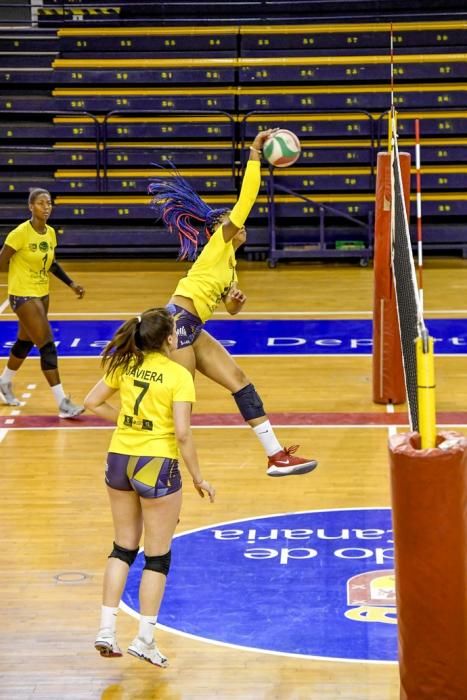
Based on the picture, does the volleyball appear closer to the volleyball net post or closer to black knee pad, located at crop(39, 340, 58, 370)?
black knee pad, located at crop(39, 340, 58, 370)

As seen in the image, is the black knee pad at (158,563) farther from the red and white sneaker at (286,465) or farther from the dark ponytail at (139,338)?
the red and white sneaker at (286,465)

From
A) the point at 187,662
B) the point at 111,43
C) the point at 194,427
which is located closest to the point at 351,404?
the point at 194,427

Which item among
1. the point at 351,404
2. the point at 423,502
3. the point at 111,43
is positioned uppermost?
the point at 111,43

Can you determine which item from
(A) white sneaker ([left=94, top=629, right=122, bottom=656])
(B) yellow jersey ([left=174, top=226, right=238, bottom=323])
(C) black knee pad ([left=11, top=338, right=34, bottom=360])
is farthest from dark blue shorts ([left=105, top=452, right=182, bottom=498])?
(C) black knee pad ([left=11, top=338, right=34, bottom=360])

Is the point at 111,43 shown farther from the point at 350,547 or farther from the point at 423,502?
the point at 423,502

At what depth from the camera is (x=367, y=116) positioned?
1909 cm

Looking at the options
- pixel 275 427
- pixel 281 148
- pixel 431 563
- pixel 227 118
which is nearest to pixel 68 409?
pixel 275 427

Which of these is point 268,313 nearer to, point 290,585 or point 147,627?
point 290,585

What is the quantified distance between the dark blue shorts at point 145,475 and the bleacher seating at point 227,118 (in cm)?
1289

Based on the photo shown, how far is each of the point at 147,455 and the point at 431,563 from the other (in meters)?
1.71

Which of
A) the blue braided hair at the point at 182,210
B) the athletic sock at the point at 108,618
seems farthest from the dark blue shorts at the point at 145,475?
the blue braided hair at the point at 182,210

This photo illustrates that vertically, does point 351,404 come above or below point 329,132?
below

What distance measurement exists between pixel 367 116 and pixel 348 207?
1501 millimetres

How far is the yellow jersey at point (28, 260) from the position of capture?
10438 mm
